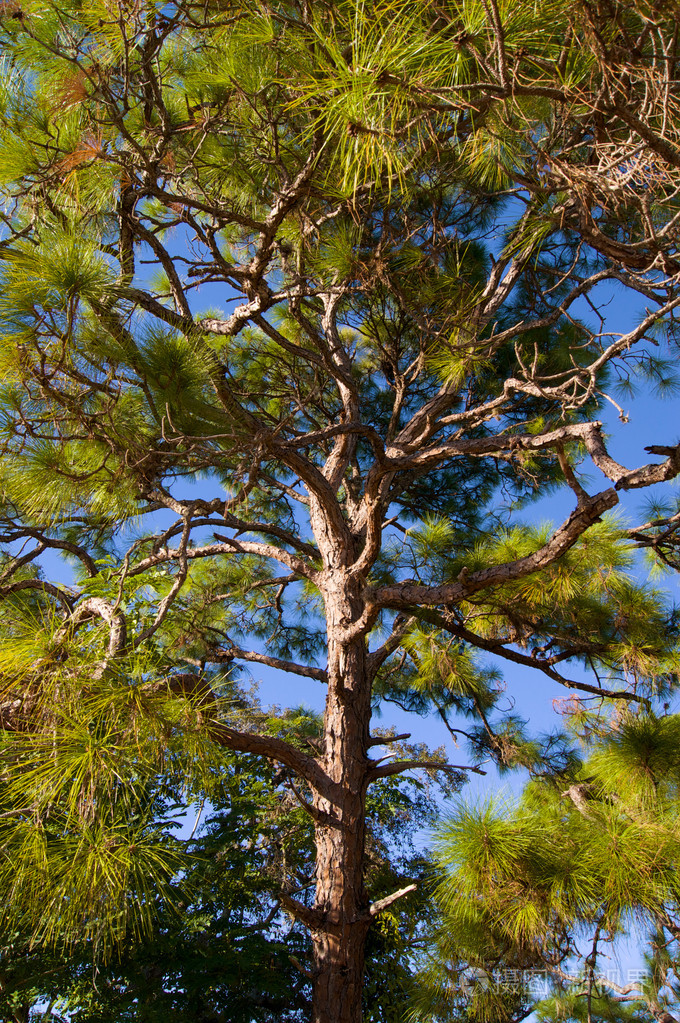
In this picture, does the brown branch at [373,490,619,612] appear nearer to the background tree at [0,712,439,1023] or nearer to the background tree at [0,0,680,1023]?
the background tree at [0,0,680,1023]

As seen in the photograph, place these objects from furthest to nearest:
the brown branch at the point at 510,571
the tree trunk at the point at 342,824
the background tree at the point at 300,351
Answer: the tree trunk at the point at 342,824, the brown branch at the point at 510,571, the background tree at the point at 300,351

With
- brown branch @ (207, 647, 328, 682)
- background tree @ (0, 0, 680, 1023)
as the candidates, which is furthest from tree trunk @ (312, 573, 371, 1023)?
brown branch @ (207, 647, 328, 682)

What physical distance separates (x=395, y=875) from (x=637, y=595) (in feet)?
8.20

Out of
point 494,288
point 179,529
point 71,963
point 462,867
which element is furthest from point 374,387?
point 71,963

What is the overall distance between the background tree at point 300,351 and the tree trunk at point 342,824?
1 centimetres

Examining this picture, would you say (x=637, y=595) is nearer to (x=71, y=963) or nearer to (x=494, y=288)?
(x=494, y=288)

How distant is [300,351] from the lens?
10.7 ft

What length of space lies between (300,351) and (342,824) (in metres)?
2.06

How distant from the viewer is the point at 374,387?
493 centimetres

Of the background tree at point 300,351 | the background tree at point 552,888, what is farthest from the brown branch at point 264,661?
the background tree at point 552,888

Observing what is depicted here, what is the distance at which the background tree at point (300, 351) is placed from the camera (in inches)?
73.9

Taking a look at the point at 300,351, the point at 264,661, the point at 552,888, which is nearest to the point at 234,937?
the point at 264,661

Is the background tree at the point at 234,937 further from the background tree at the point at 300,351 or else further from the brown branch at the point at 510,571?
the brown branch at the point at 510,571

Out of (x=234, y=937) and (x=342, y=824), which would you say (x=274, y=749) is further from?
(x=234, y=937)
